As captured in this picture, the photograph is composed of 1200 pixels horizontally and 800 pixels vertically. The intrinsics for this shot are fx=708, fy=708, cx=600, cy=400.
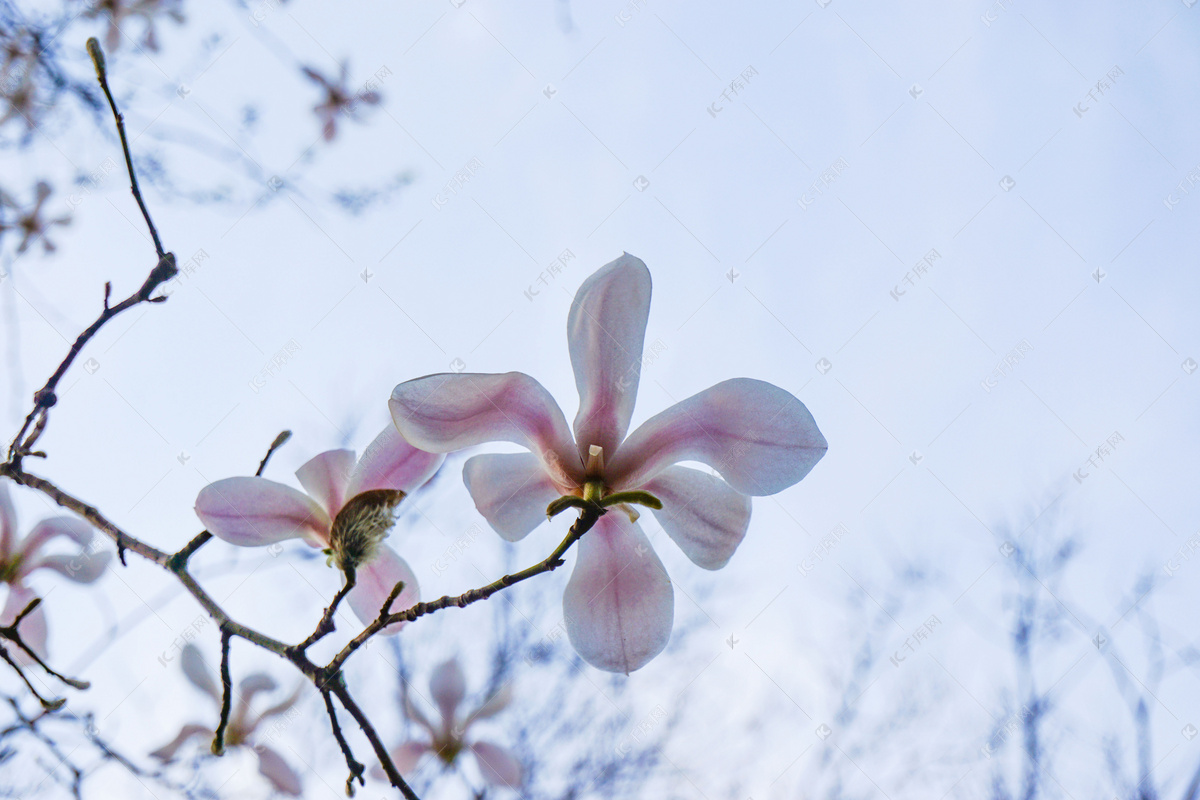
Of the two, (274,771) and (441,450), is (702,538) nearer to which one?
(441,450)

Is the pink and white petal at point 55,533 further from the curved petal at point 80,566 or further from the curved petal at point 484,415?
the curved petal at point 484,415

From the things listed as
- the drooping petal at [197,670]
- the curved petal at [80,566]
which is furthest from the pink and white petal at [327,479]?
the drooping petal at [197,670]

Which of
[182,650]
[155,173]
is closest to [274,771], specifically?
[182,650]

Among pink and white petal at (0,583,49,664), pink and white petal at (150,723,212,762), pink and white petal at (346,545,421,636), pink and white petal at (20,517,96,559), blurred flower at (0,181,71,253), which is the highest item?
blurred flower at (0,181,71,253)

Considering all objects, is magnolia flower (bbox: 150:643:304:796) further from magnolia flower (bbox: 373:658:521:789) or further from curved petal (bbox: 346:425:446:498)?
curved petal (bbox: 346:425:446:498)

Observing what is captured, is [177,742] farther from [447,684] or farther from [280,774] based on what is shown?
[447,684]

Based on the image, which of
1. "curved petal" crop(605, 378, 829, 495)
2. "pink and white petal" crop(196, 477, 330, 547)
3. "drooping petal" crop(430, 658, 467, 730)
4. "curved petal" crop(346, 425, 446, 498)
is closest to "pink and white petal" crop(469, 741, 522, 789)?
"drooping petal" crop(430, 658, 467, 730)
